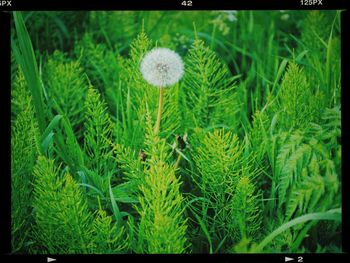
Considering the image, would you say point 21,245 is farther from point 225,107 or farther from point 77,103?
point 225,107

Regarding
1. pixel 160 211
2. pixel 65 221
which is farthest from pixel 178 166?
pixel 65 221

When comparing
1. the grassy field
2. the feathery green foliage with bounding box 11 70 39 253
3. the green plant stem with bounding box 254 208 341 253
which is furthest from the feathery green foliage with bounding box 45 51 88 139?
the green plant stem with bounding box 254 208 341 253

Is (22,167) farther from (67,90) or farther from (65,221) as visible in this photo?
(67,90)

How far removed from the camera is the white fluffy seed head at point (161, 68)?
1231 millimetres

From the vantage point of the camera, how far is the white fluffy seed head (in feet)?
4.04

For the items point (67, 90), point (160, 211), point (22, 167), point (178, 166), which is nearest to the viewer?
point (160, 211)

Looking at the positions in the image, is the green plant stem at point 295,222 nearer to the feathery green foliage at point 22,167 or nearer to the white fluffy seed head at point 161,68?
the white fluffy seed head at point 161,68

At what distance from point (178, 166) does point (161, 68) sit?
0.31 m

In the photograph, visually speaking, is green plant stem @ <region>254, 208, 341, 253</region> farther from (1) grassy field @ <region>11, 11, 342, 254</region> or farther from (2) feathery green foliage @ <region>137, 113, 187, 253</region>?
(2) feathery green foliage @ <region>137, 113, 187, 253</region>

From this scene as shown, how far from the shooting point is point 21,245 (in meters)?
1.19

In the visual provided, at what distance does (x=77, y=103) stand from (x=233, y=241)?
0.76 meters

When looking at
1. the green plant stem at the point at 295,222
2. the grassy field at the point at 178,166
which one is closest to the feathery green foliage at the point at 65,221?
the grassy field at the point at 178,166

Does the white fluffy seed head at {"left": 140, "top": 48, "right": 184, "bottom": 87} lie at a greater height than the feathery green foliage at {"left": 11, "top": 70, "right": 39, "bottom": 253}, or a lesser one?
greater

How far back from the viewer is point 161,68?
4.04 ft
